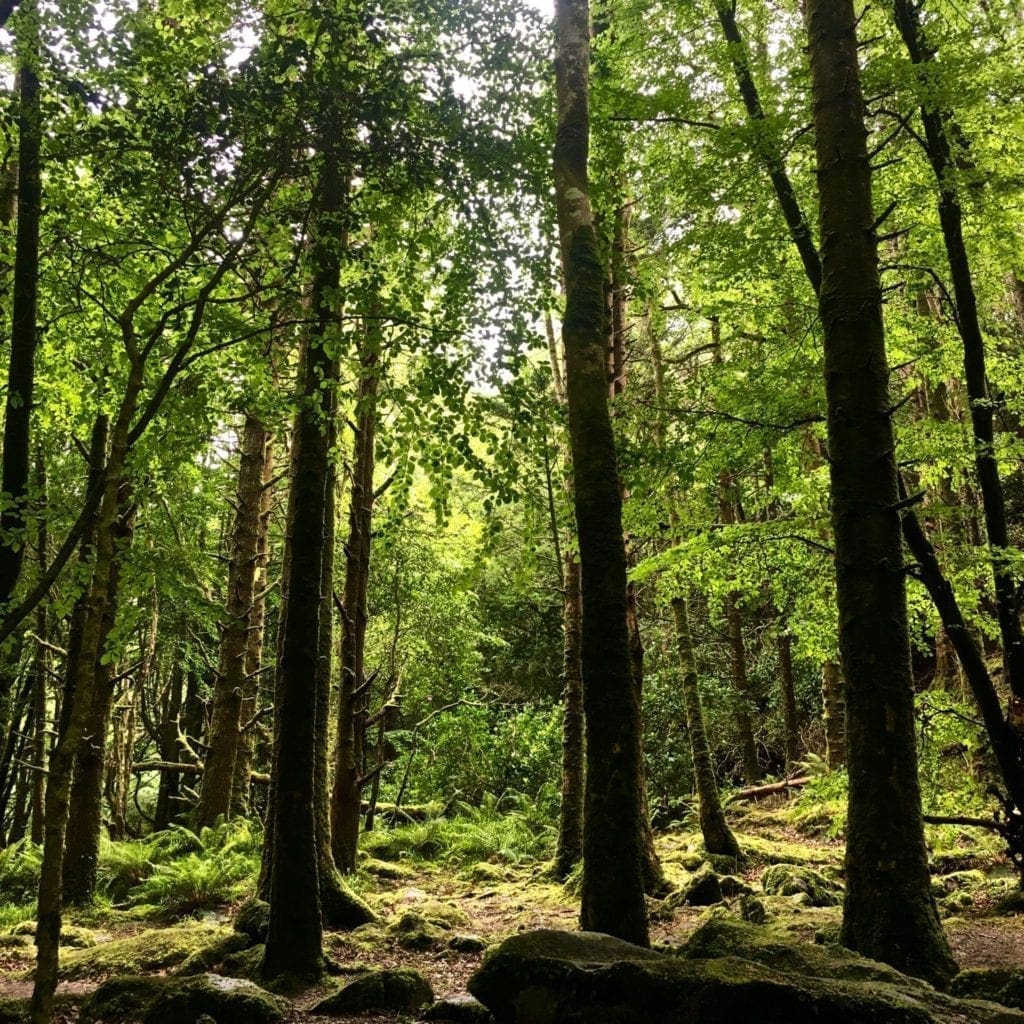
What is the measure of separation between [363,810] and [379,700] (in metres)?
3.07

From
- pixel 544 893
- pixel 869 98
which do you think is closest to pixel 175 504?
pixel 544 893

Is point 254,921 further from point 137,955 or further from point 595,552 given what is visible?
point 595,552

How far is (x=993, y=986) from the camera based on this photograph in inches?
164

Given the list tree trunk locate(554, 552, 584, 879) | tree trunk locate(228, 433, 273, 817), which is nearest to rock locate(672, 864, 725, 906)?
tree trunk locate(554, 552, 584, 879)

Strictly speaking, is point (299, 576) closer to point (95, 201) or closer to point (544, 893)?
point (95, 201)

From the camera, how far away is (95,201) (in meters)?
7.11

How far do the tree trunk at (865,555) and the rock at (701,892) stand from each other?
4.74 m

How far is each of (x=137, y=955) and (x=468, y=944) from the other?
302 cm

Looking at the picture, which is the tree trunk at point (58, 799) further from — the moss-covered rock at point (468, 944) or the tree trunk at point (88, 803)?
the tree trunk at point (88, 803)

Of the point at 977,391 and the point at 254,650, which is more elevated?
the point at 977,391

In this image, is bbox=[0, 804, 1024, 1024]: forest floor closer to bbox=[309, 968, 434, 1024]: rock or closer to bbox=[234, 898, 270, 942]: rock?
bbox=[309, 968, 434, 1024]: rock

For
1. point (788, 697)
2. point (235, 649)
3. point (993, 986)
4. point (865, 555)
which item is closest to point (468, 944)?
point (993, 986)

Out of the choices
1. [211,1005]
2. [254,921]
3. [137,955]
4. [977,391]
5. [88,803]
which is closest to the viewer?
[211,1005]

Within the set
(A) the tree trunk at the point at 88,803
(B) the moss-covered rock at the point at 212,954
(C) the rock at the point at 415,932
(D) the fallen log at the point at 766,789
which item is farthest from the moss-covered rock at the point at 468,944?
(D) the fallen log at the point at 766,789
